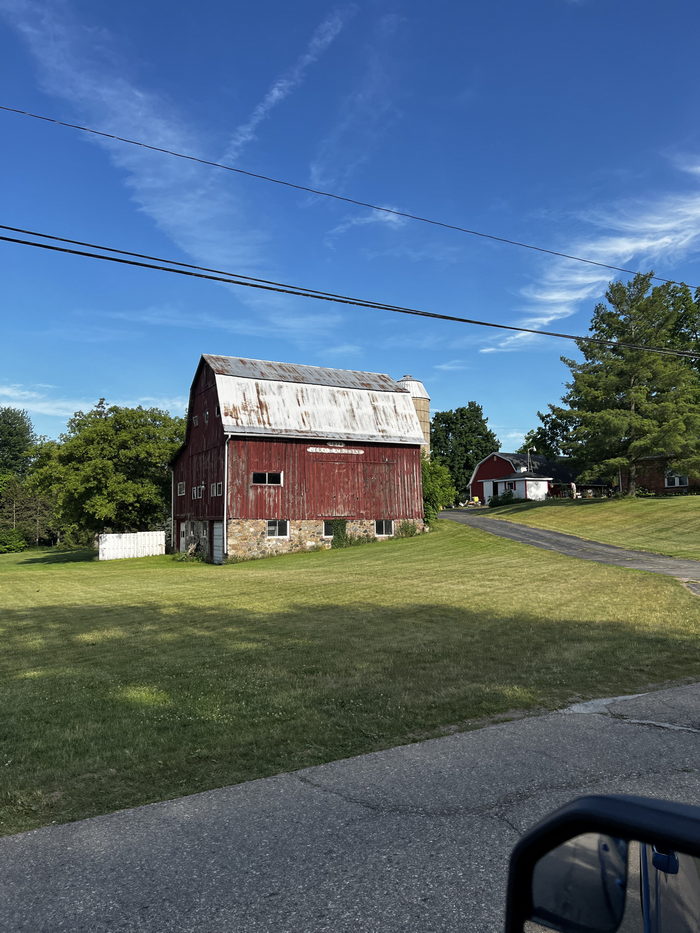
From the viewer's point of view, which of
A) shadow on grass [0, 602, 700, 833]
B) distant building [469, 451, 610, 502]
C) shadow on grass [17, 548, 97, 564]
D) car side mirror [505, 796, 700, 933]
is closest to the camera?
car side mirror [505, 796, 700, 933]

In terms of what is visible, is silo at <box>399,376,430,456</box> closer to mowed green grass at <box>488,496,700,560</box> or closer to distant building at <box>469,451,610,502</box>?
distant building at <box>469,451,610,502</box>

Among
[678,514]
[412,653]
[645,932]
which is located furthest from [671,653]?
[678,514]

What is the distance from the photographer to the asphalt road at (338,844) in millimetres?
3504

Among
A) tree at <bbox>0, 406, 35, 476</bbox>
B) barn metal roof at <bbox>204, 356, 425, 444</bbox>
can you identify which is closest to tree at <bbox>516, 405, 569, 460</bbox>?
barn metal roof at <bbox>204, 356, 425, 444</bbox>

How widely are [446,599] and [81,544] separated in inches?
2243

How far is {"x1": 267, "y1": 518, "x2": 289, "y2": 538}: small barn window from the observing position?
125 feet

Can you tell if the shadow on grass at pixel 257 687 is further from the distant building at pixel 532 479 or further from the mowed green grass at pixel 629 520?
the distant building at pixel 532 479

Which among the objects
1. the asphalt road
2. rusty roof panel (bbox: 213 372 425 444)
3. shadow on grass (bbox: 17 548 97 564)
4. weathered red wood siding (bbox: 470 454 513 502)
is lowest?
shadow on grass (bbox: 17 548 97 564)

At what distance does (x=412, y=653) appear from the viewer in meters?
10.3

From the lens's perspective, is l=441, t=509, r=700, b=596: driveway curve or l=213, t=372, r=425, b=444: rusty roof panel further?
l=213, t=372, r=425, b=444: rusty roof panel

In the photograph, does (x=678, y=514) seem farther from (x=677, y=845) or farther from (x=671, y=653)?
(x=677, y=845)

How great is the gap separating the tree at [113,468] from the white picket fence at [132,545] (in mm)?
1722

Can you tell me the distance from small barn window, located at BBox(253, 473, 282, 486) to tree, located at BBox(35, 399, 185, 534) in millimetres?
12113

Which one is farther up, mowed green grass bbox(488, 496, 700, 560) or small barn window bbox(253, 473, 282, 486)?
small barn window bbox(253, 473, 282, 486)
